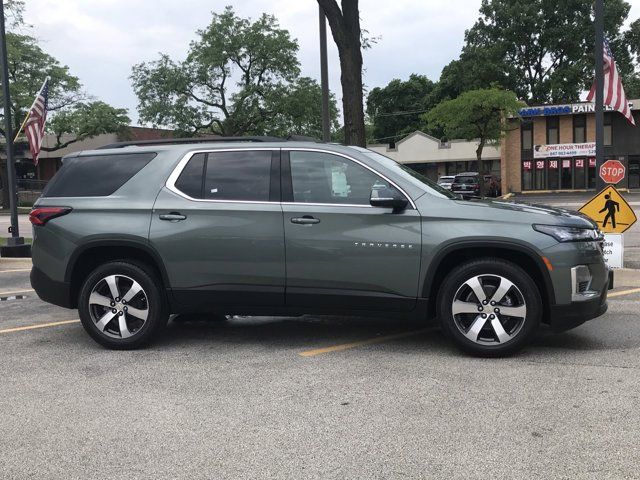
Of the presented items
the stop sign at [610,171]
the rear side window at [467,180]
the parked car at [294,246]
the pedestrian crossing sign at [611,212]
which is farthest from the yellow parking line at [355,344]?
the rear side window at [467,180]

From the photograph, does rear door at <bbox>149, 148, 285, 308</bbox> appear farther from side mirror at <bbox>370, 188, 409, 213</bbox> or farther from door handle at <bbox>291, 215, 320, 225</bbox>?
side mirror at <bbox>370, 188, 409, 213</bbox>

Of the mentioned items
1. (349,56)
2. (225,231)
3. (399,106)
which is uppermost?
(399,106)

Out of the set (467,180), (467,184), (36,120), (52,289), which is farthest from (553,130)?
(52,289)

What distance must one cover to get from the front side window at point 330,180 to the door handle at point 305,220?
0.17 metres

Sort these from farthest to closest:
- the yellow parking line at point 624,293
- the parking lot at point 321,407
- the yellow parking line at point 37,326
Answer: the yellow parking line at point 624,293 → the yellow parking line at point 37,326 → the parking lot at point 321,407

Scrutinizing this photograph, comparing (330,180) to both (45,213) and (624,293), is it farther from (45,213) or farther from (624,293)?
(624,293)

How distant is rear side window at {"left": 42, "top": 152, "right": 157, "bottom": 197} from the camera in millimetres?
5699

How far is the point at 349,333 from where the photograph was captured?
6062mm

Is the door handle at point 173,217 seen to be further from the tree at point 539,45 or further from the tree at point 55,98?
the tree at point 539,45

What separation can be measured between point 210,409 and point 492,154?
163 ft

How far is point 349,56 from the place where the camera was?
1148 centimetres

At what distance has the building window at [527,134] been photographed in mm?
46625

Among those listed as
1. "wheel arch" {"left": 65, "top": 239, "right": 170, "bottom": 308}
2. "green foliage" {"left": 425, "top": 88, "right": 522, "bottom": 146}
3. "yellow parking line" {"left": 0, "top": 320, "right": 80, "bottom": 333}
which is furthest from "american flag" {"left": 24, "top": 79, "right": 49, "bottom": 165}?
"green foliage" {"left": 425, "top": 88, "right": 522, "bottom": 146}

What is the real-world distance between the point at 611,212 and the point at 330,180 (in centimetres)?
564
